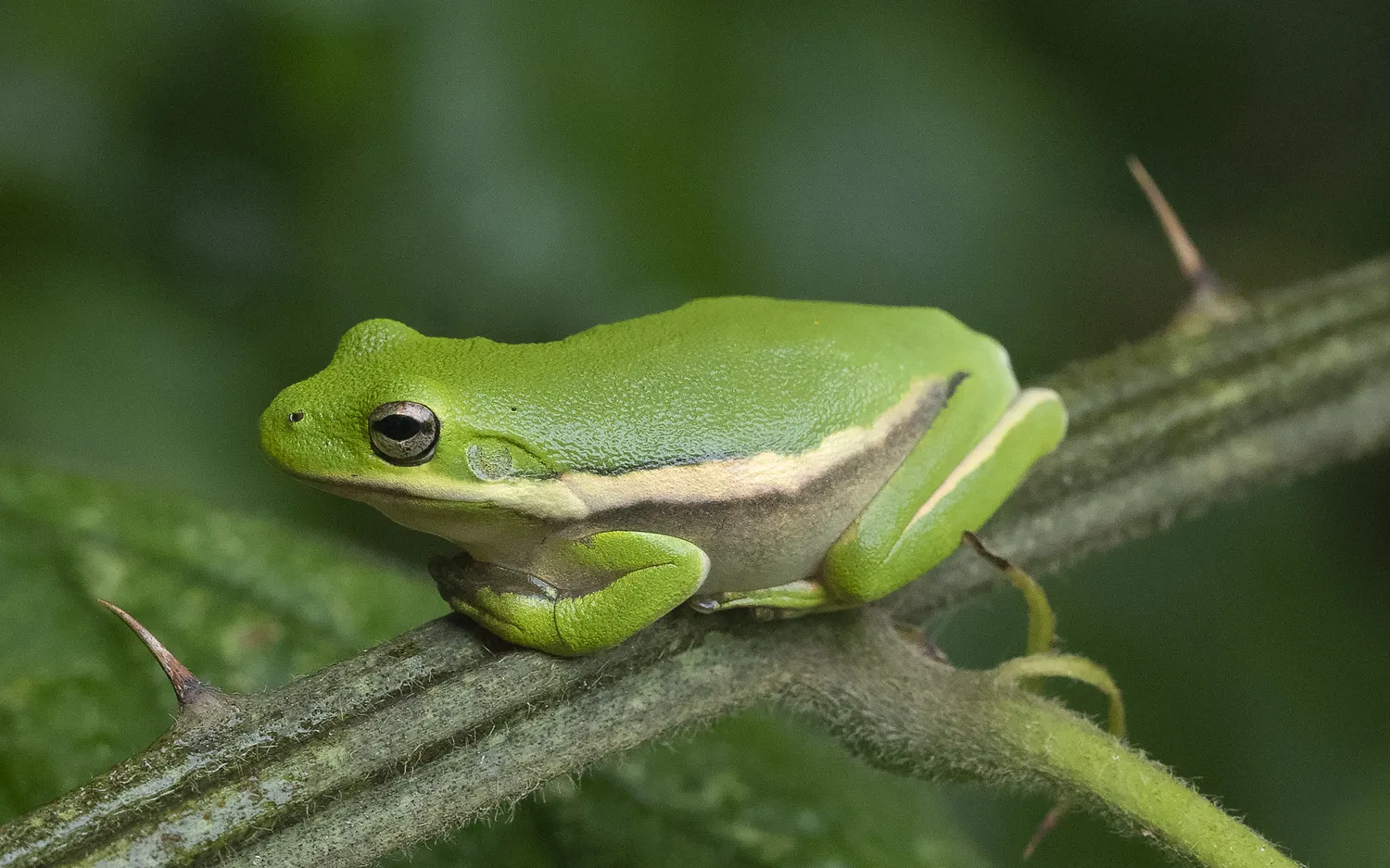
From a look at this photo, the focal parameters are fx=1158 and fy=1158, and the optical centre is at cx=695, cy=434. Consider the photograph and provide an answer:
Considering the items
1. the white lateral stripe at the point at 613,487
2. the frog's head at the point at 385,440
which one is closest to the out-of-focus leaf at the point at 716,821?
the white lateral stripe at the point at 613,487

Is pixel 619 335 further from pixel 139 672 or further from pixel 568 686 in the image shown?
pixel 139 672

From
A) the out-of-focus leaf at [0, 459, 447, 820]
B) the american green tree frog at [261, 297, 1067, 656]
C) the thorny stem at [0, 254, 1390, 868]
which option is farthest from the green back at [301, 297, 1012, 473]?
the out-of-focus leaf at [0, 459, 447, 820]

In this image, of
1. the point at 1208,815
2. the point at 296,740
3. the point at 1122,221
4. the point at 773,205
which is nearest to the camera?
the point at 296,740

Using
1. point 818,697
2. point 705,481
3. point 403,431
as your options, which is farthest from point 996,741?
point 403,431

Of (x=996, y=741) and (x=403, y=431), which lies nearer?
(x=996, y=741)

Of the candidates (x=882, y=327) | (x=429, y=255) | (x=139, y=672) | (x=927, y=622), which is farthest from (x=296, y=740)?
(x=429, y=255)

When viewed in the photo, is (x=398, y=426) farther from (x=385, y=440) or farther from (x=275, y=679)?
(x=275, y=679)
